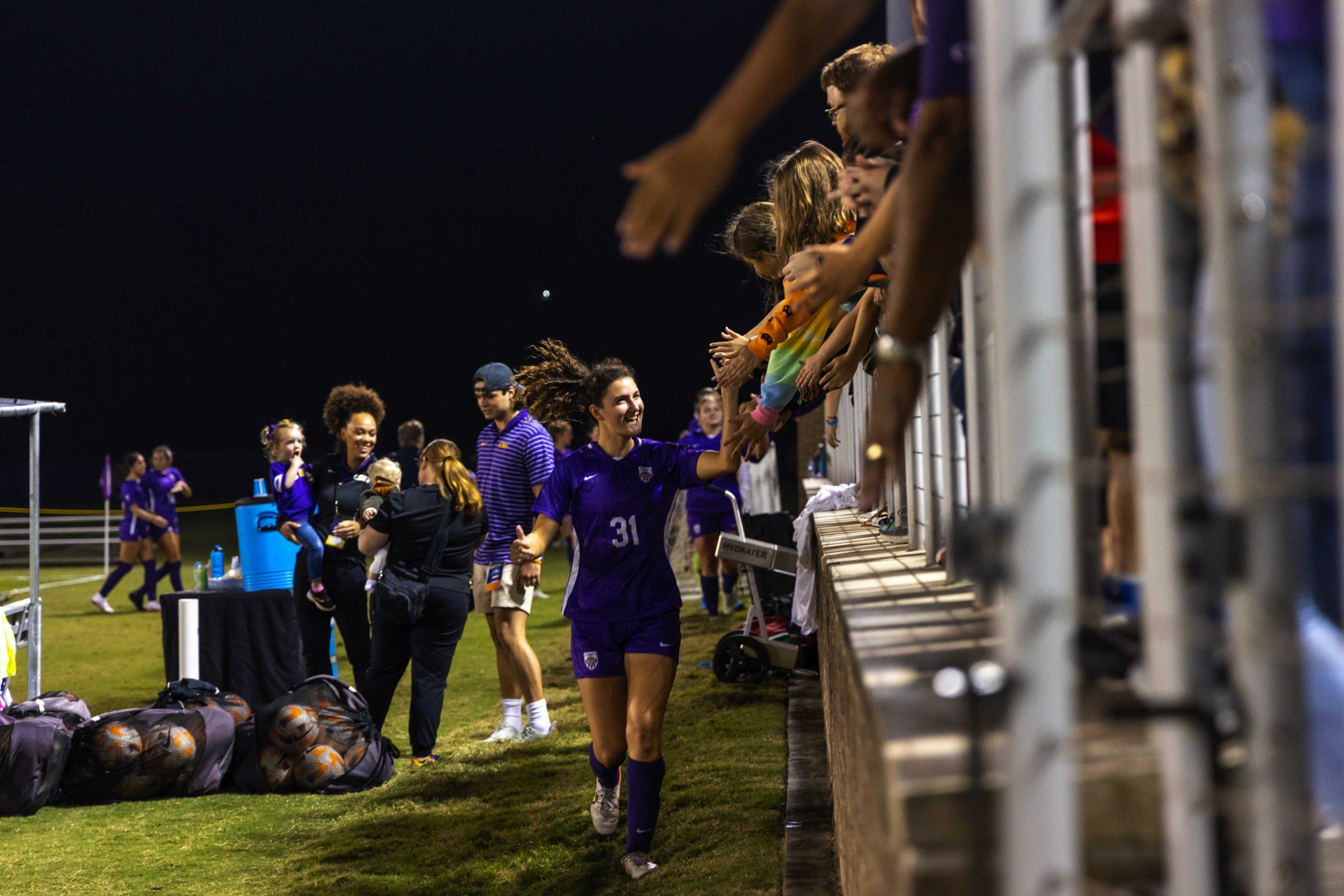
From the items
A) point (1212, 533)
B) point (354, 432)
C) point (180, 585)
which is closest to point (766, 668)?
point (354, 432)

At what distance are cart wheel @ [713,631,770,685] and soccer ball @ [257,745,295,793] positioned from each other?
2.58 meters

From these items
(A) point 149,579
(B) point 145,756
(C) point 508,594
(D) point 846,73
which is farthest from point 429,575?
(A) point 149,579

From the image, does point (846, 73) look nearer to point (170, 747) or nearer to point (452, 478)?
point (452, 478)

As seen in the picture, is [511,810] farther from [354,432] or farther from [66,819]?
[354,432]

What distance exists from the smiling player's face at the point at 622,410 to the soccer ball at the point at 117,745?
9.07 feet

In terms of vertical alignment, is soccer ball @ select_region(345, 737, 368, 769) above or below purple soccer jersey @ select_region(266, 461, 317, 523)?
below

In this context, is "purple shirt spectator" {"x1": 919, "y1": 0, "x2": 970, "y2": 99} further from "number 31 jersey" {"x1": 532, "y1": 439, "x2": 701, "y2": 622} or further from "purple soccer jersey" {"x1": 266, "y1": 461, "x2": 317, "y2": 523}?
"purple soccer jersey" {"x1": 266, "y1": 461, "x2": 317, "y2": 523}

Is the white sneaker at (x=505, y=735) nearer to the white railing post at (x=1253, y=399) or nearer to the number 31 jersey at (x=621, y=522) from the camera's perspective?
the number 31 jersey at (x=621, y=522)

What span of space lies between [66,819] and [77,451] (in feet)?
101

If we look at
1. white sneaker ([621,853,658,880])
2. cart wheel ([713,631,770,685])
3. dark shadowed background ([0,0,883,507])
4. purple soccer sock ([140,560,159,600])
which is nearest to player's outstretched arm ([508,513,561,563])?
white sneaker ([621,853,658,880])

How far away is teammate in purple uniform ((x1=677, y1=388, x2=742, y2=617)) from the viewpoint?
8992 millimetres

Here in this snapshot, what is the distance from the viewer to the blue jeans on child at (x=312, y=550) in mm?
5914

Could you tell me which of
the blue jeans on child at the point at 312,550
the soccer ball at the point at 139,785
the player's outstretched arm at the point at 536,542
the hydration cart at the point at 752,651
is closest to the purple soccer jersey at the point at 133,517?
the blue jeans on child at the point at 312,550

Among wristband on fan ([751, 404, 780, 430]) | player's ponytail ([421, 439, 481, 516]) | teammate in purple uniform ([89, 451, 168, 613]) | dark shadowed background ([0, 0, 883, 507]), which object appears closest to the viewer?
wristband on fan ([751, 404, 780, 430])
